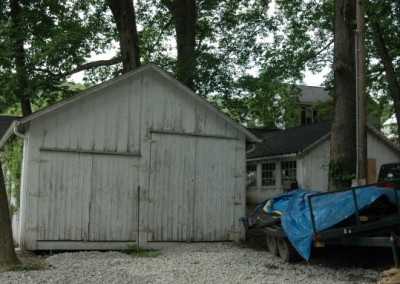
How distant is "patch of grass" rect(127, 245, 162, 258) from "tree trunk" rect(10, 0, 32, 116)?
8.10 meters

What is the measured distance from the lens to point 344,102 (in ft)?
43.2

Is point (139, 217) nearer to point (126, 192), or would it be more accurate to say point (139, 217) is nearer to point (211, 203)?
point (126, 192)

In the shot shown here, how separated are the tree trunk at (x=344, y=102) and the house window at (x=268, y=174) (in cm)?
1233

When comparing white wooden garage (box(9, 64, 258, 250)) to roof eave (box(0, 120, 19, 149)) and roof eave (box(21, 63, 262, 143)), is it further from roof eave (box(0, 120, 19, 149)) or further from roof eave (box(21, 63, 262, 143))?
roof eave (box(0, 120, 19, 149))

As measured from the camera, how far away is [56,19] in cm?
2114

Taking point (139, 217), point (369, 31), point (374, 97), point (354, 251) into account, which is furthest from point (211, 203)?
point (374, 97)

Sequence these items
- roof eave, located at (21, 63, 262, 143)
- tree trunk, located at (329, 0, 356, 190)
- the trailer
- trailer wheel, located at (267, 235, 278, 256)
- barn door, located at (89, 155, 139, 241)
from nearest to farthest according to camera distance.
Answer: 1. the trailer
2. trailer wheel, located at (267, 235, 278, 256)
3. roof eave, located at (21, 63, 262, 143)
4. barn door, located at (89, 155, 139, 241)
5. tree trunk, located at (329, 0, 356, 190)

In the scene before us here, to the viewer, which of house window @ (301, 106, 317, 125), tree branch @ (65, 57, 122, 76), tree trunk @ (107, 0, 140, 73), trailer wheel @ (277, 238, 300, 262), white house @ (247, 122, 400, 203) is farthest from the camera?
house window @ (301, 106, 317, 125)

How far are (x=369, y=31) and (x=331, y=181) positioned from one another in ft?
40.6

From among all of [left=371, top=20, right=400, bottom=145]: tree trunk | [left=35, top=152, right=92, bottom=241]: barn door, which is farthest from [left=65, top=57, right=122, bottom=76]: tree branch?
[left=371, top=20, right=400, bottom=145]: tree trunk

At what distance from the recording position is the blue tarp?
896 centimetres

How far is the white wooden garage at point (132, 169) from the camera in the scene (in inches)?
474

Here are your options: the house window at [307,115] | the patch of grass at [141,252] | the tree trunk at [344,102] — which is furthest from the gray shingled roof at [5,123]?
the house window at [307,115]

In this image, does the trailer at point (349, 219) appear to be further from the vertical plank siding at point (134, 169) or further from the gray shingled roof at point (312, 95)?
the gray shingled roof at point (312, 95)
